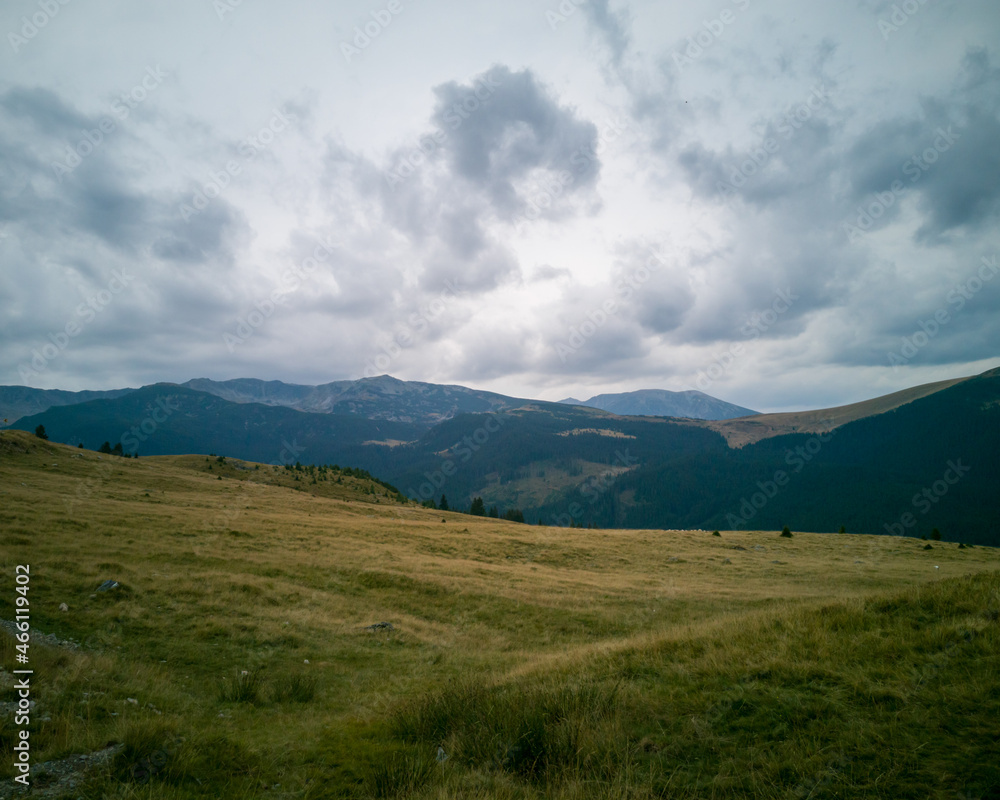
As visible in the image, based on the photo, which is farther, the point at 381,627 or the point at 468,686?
the point at 381,627

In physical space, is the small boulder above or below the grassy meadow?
below

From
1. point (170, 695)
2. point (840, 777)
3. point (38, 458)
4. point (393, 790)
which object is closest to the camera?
point (840, 777)

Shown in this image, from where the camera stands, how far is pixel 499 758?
6.34m

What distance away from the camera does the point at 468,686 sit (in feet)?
27.8

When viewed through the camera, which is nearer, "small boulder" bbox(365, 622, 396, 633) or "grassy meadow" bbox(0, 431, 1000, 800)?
"grassy meadow" bbox(0, 431, 1000, 800)

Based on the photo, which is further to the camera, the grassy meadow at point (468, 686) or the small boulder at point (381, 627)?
the small boulder at point (381, 627)

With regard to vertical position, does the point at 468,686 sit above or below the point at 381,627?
above

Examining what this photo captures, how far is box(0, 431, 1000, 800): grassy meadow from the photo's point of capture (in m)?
5.42

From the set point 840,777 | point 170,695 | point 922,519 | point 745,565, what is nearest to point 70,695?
point 170,695

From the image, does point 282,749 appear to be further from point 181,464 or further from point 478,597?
point 181,464

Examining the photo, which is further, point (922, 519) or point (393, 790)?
point (922, 519)

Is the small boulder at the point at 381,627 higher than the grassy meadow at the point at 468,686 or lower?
lower

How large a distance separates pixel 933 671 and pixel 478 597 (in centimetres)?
1740

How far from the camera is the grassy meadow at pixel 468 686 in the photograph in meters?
5.42
